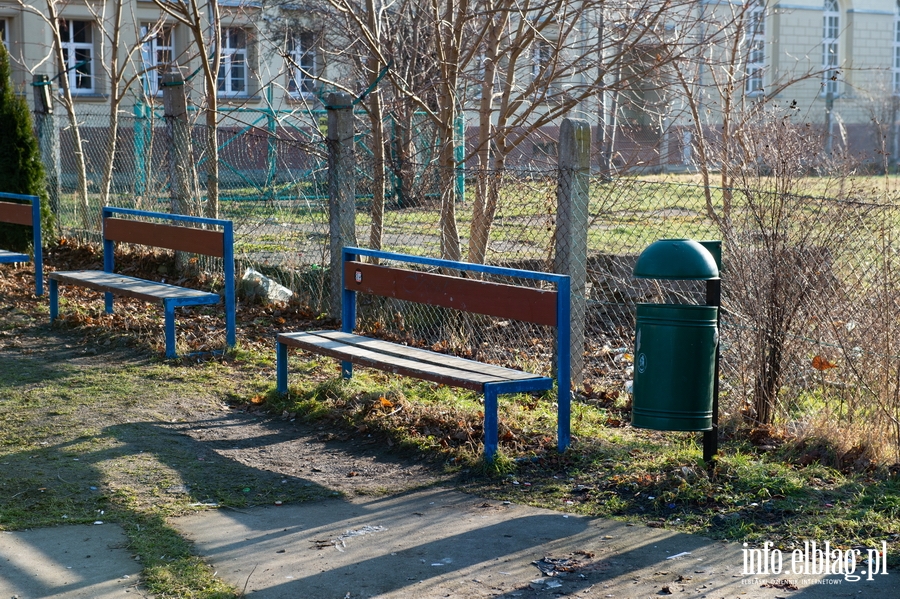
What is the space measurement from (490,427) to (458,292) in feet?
3.40

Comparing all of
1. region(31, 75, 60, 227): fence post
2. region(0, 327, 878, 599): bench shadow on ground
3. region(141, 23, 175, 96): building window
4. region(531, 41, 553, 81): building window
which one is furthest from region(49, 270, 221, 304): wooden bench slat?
region(141, 23, 175, 96): building window

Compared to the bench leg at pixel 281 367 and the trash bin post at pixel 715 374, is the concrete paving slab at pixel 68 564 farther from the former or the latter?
the trash bin post at pixel 715 374

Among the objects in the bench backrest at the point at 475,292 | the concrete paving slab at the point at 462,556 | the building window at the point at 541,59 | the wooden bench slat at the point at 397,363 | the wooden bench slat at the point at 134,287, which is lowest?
the concrete paving slab at the point at 462,556

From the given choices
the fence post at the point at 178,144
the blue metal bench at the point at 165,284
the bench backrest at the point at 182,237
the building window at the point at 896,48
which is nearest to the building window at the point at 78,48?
the fence post at the point at 178,144

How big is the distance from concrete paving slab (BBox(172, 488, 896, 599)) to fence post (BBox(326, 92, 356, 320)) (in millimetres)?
4153

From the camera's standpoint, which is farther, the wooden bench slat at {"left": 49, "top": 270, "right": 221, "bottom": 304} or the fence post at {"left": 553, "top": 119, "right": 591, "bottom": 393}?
the wooden bench slat at {"left": 49, "top": 270, "right": 221, "bottom": 304}

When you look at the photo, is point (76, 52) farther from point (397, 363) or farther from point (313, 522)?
point (313, 522)

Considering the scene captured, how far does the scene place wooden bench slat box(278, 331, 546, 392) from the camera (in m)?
5.09

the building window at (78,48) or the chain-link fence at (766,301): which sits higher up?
the building window at (78,48)

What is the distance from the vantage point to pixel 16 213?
9.98 m

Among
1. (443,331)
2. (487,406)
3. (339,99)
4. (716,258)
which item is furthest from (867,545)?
(339,99)

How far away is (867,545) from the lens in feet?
13.2

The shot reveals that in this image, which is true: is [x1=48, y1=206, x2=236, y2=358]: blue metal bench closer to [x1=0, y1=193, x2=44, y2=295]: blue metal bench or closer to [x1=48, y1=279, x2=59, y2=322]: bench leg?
[x1=48, y1=279, x2=59, y2=322]: bench leg

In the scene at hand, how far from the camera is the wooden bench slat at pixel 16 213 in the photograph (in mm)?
9812
